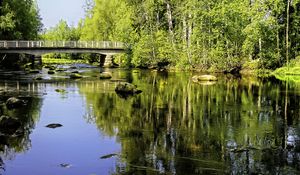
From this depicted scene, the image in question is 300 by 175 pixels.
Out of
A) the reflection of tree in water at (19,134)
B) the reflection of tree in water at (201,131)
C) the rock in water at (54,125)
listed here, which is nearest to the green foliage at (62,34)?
the reflection of tree in water at (201,131)

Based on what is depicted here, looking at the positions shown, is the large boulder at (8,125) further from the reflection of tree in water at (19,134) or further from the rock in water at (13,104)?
the rock in water at (13,104)

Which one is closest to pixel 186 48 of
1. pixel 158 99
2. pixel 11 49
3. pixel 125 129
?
pixel 11 49

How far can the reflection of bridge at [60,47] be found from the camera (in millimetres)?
68838

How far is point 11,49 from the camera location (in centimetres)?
6831

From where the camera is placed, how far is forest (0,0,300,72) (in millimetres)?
61594

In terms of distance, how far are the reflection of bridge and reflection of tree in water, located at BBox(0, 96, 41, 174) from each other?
→ 43.9 metres

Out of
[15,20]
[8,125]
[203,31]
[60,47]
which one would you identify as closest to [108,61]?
[60,47]

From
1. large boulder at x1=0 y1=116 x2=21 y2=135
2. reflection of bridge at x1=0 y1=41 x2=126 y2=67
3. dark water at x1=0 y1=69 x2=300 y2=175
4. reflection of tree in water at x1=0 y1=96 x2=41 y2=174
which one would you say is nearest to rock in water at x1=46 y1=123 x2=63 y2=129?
dark water at x1=0 y1=69 x2=300 y2=175

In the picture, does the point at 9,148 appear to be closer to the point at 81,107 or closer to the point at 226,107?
the point at 81,107

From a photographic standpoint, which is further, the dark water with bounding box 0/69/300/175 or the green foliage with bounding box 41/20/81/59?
the green foliage with bounding box 41/20/81/59

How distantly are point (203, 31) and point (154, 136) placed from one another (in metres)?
48.9

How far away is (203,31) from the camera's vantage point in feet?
216

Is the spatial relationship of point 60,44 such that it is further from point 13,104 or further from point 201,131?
point 201,131

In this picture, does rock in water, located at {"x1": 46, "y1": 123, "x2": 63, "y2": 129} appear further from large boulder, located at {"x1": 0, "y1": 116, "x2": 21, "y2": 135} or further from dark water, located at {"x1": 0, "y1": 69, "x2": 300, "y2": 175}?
large boulder, located at {"x1": 0, "y1": 116, "x2": 21, "y2": 135}
